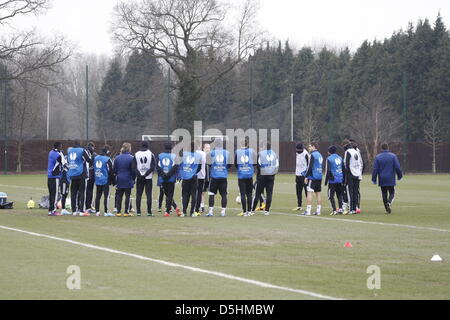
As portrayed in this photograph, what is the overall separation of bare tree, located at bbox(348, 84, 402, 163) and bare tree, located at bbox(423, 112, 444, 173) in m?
2.42

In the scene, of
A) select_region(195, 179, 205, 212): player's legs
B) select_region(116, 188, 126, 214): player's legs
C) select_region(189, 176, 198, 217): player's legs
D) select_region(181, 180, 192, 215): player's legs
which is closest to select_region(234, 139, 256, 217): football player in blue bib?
select_region(195, 179, 205, 212): player's legs

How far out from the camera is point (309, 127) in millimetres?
71562

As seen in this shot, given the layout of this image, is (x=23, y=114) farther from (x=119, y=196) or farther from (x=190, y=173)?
(x=190, y=173)

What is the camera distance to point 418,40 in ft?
240

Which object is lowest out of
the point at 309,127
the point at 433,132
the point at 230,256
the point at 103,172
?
the point at 230,256

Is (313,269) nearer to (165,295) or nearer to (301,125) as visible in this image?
(165,295)

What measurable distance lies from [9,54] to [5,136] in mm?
16021

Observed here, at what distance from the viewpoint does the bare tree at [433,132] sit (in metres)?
66.8

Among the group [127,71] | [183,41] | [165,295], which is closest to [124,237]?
[165,295]

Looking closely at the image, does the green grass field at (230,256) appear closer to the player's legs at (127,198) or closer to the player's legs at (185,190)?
the player's legs at (185,190)

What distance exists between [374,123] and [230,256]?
2116 inches

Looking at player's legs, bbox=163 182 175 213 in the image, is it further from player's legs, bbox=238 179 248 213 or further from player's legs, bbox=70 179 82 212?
player's legs, bbox=70 179 82 212

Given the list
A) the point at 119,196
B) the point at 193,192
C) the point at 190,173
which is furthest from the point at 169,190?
the point at 119,196

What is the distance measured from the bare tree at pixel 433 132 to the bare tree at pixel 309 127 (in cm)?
945
